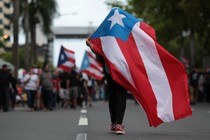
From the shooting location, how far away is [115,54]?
449 inches

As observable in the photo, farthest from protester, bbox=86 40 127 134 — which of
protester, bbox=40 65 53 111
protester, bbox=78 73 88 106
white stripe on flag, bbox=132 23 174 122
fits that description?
protester, bbox=78 73 88 106

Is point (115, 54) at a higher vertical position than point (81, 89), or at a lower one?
lower

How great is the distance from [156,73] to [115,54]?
78 centimetres

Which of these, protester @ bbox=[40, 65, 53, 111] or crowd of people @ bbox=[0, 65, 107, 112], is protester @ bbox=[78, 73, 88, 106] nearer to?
crowd of people @ bbox=[0, 65, 107, 112]

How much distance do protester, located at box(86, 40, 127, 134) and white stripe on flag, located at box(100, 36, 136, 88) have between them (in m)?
0.23

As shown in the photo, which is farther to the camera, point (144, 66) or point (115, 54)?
point (115, 54)

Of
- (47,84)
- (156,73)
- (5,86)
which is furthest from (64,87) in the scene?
(156,73)

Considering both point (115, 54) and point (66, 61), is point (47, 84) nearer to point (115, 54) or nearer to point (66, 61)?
point (66, 61)

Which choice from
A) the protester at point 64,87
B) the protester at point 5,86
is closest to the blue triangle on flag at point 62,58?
the protester at point 64,87

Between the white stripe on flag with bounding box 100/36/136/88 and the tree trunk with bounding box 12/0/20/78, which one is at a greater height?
the tree trunk with bounding box 12/0/20/78

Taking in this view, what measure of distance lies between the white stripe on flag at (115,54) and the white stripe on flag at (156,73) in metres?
0.34

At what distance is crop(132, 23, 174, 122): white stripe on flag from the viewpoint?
11086 millimetres

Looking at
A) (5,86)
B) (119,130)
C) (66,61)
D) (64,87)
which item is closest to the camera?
(119,130)

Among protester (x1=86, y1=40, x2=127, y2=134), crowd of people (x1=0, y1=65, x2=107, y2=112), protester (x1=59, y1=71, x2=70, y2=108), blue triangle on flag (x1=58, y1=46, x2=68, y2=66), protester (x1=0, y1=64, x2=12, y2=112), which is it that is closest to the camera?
protester (x1=86, y1=40, x2=127, y2=134)
